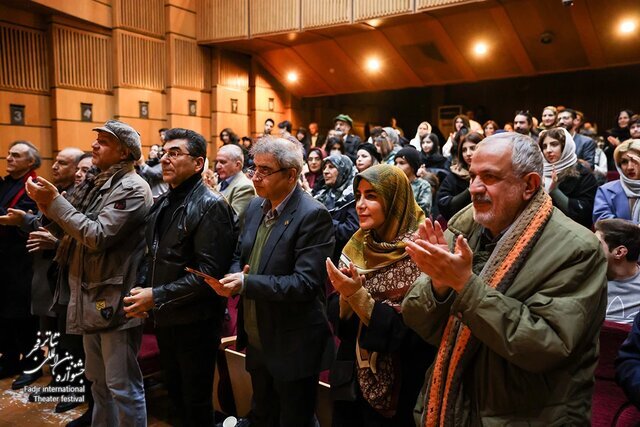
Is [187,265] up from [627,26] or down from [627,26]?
down

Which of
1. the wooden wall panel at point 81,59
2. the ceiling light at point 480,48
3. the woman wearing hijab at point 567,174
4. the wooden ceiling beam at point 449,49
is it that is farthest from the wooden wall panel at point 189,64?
the woman wearing hijab at point 567,174

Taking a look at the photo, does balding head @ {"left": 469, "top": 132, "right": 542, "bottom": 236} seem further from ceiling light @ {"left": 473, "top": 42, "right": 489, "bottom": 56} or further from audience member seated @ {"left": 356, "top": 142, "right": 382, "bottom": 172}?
ceiling light @ {"left": 473, "top": 42, "right": 489, "bottom": 56}

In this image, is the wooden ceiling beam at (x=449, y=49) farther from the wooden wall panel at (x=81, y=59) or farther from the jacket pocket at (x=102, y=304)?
the jacket pocket at (x=102, y=304)

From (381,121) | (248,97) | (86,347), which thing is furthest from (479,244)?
(381,121)

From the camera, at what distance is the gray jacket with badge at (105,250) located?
2105 mm

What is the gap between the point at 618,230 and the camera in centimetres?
217

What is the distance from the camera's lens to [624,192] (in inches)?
123

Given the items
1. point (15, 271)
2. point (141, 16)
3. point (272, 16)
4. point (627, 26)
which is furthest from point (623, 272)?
point (141, 16)

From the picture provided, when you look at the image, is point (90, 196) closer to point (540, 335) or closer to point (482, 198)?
point (482, 198)

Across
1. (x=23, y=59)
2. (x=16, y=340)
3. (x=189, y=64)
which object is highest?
(x=189, y=64)

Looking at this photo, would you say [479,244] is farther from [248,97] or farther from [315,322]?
[248,97]

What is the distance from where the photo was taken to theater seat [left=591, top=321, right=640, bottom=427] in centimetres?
176

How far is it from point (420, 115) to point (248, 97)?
362cm

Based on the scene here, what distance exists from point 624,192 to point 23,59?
23.5 ft
